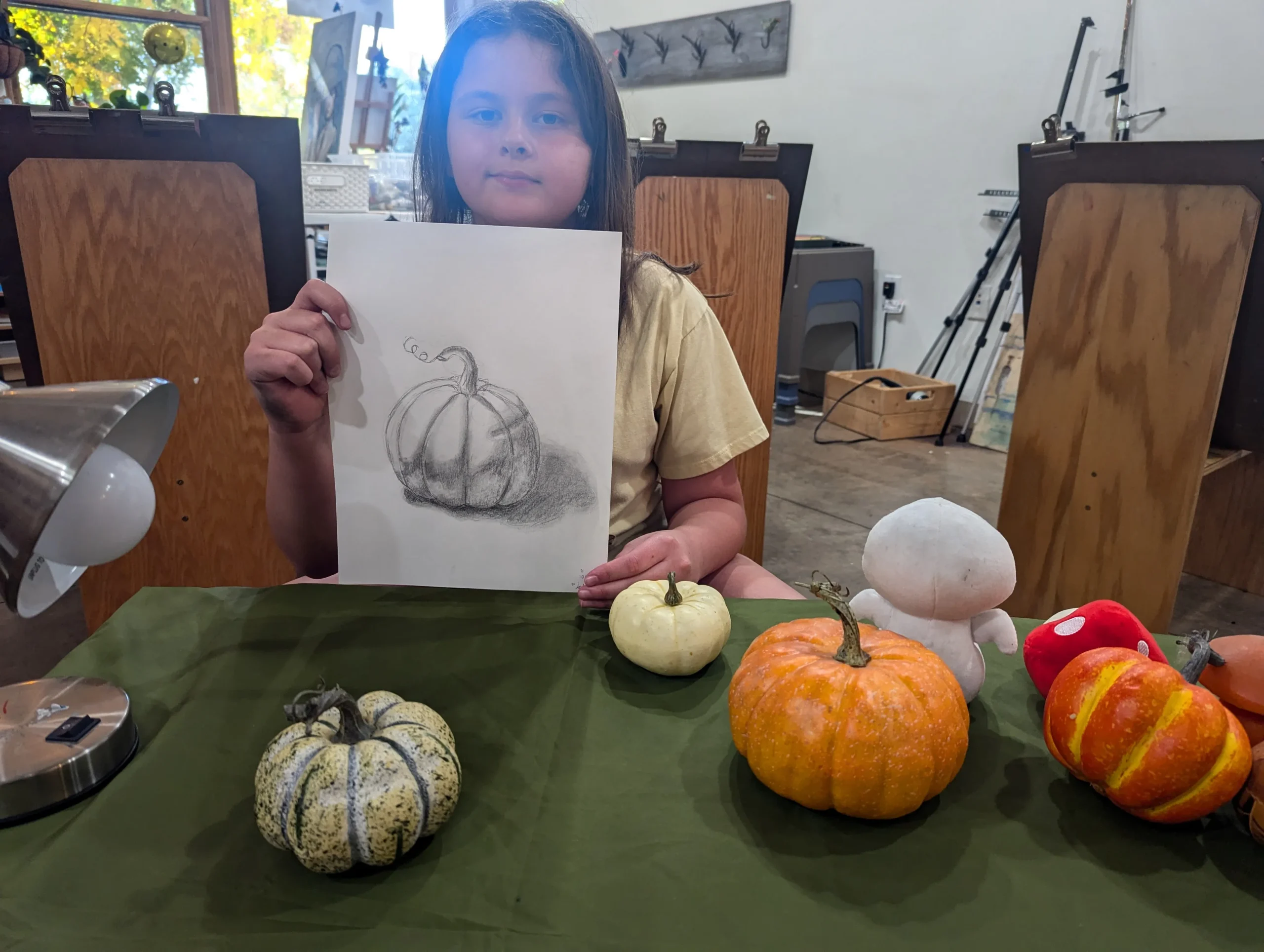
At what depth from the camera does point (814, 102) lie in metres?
4.23

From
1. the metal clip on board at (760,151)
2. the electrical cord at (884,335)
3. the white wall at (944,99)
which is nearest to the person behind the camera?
the metal clip on board at (760,151)

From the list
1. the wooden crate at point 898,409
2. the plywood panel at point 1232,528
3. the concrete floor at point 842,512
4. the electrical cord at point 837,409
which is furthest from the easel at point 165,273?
the wooden crate at point 898,409

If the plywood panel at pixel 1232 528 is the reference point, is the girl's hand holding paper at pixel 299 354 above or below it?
above

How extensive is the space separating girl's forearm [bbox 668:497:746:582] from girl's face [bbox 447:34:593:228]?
434 millimetres

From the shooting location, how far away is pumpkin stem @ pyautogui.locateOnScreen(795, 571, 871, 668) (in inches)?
22.6

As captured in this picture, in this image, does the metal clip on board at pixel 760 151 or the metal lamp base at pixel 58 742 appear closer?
the metal lamp base at pixel 58 742

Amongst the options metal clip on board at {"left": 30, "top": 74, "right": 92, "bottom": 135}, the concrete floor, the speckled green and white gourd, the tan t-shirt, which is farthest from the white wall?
the speckled green and white gourd

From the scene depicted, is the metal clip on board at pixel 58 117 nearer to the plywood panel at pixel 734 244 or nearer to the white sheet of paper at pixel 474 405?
the white sheet of paper at pixel 474 405

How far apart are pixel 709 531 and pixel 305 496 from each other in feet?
1.63

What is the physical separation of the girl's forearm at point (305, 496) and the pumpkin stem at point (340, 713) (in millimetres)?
399

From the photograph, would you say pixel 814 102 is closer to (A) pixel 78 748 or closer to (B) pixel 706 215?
(B) pixel 706 215

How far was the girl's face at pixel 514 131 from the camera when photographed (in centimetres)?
97

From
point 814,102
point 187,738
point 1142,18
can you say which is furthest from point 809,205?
point 187,738

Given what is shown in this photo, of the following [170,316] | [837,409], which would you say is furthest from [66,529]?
[837,409]
